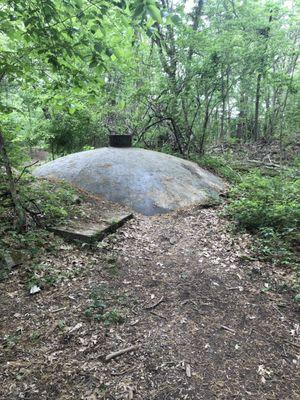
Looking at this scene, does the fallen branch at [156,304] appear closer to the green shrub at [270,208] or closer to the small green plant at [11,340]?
the small green plant at [11,340]

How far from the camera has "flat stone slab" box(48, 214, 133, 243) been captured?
4242 millimetres

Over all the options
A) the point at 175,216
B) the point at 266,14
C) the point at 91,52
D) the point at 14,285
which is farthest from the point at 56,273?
the point at 266,14

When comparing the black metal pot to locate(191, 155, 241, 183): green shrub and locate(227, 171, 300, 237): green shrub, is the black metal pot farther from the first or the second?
locate(227, 171, 300, 237): green shrub

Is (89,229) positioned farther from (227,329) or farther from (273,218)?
(273,218)

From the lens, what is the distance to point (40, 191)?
16.8 ft

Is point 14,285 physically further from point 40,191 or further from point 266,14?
point 266,14

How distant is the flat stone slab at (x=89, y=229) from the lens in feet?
13.9

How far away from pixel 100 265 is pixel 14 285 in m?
1.06

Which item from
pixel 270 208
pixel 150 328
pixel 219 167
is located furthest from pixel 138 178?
pixel 150 328

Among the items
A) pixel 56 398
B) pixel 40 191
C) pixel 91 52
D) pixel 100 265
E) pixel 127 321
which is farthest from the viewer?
pixel 40 191

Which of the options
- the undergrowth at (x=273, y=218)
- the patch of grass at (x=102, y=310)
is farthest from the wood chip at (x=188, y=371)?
the undergrowth at (x=273, y=218)

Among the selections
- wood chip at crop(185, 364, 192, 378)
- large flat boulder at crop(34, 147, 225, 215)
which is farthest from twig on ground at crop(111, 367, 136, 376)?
large flat boulder at crop(34, 147, 225, 215)

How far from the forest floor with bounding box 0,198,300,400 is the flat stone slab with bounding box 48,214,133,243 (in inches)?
6.2

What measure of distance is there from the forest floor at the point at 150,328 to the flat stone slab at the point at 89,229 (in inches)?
6.2
